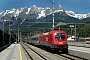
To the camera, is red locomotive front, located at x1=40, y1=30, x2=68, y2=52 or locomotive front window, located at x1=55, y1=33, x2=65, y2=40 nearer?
red locomotive front, located at x1=40, y1=30, x2=68, y2=52

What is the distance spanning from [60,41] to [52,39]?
143cm

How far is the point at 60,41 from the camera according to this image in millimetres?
36188

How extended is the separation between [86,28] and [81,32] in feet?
42.1

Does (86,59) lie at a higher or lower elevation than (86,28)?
lower

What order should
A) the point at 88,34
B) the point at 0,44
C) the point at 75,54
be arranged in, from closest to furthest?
the point at 75,54, the point at 0,44, the point at 88,34

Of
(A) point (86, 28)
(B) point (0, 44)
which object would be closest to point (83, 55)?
(B) point (0, 44)

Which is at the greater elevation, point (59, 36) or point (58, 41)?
point (59, 36)

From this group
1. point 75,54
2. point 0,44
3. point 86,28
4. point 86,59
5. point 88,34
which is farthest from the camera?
point 88,34

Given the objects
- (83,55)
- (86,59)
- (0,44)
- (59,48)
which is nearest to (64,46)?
(59,48)

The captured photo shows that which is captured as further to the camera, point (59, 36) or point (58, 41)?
point (59, 36)

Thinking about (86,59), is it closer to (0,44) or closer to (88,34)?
(0,44)

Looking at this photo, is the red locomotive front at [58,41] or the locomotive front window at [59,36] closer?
the red locomotive front at [58,41]

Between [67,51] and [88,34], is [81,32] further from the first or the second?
[67,51]

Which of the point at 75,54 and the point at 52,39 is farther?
the point at 52,39
